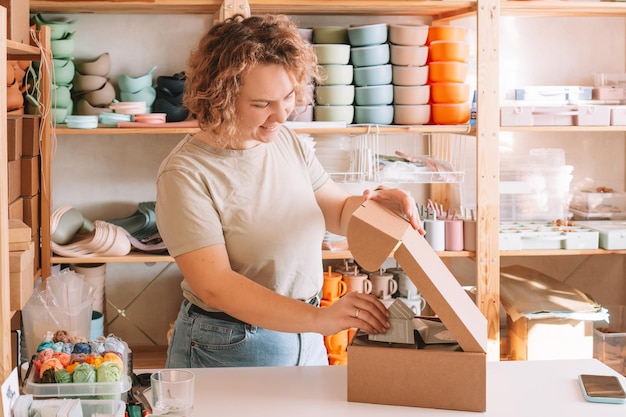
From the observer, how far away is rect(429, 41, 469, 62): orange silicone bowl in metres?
3.44

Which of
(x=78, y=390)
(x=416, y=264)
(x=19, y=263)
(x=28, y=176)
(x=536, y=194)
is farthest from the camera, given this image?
(x=536, y=194)

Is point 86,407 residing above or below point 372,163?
below

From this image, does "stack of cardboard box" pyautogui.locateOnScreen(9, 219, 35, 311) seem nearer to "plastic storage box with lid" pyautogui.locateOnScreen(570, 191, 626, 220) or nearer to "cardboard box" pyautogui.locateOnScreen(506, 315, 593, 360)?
"cardboard box" pyautogui.locateOnScreen(506, 315, 593, 360)

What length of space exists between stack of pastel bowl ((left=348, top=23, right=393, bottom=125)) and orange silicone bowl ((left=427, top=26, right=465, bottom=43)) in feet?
0.64

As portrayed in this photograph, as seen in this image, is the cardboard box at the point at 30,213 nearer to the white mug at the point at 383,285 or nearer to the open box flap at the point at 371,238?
the white mug at the point at 383,285

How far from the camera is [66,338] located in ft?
5.66

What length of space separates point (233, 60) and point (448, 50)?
169cm

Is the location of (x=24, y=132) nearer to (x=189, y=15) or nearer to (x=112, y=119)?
(x=112, y=119)

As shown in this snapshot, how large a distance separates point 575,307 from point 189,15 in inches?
76.8

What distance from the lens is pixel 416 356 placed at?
1698 millimetres

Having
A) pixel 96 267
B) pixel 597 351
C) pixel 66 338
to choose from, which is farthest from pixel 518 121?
pixel 66 338

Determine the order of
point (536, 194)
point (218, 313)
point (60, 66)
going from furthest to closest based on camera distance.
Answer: point (536, 194) < point (60, 66) < point (218, 313)

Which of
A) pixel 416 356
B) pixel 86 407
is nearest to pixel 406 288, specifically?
pixel 416 356

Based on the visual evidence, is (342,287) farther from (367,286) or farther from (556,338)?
(556,338)
